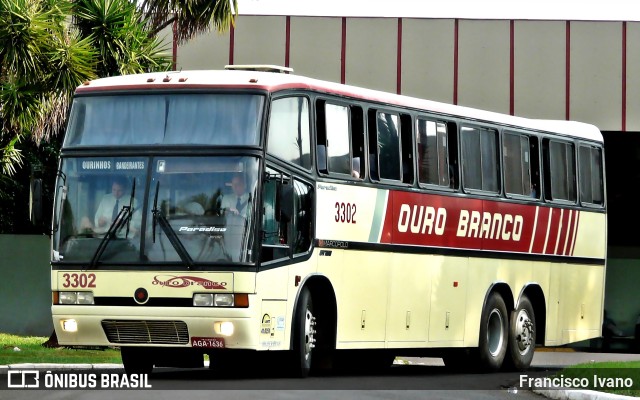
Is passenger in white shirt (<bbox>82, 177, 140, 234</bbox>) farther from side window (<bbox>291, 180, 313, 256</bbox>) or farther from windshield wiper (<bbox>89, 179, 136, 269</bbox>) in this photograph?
side window (<bbox>291, 180, 313, 256</bbox>)

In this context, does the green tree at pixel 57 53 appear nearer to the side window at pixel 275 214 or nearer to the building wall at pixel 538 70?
the side window at pixel 275 214

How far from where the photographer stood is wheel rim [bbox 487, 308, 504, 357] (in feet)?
68.8

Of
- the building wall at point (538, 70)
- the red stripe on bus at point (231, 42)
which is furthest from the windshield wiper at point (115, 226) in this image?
the building wall at point (538, 70)

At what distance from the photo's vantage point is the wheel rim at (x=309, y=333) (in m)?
16.4

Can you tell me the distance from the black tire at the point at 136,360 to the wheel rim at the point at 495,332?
5677 mm

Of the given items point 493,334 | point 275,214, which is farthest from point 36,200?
point 493,334

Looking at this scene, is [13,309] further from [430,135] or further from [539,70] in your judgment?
[430,135]

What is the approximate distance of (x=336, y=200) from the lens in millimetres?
17047

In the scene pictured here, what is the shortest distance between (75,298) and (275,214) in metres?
2.28

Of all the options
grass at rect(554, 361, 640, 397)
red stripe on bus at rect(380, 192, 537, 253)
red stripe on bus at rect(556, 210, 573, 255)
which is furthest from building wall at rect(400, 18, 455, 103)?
grass at rect(554, 361, 640, 397)

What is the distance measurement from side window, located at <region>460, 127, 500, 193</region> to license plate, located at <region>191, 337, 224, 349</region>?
5.89 meters

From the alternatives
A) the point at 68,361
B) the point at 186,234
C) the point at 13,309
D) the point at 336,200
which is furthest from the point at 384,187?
the point at 13,309

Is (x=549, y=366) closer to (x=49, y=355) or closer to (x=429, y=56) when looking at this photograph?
(x=49, y=355)

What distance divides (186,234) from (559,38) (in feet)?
60.0
